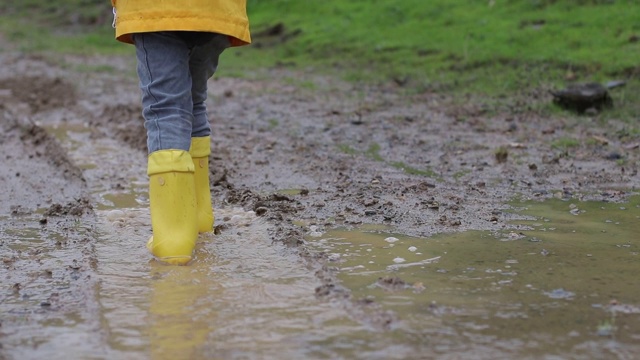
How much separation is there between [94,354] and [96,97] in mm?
7474

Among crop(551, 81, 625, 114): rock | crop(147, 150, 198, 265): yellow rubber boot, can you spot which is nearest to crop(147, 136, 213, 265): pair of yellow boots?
crop(147, 150, 198, 265): yellow rubber boot

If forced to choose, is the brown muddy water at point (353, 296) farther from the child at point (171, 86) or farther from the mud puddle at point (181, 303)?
the child at point (171, 86)

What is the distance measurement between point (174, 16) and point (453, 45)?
8.40 m

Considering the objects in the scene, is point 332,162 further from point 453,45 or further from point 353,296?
point 453,45

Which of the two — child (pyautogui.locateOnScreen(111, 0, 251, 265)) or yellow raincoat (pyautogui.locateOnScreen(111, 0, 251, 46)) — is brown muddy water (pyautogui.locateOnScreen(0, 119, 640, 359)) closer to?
child (pyautogui.locateOnScreen(111, 0, 251, 265))

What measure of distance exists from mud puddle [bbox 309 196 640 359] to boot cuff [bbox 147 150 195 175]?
56cm

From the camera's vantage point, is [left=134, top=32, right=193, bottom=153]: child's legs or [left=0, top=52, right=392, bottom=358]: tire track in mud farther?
[left=134, top=32, right=193, bottom=153]: child's legs

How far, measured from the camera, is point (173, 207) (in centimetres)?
331

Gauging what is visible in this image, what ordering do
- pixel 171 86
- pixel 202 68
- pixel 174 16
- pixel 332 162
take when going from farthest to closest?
1. pixel 332 162
2. pixel 202 68
3. pixel 171 86
4. pixel 174 16

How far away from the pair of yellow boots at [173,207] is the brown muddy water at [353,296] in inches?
2.4

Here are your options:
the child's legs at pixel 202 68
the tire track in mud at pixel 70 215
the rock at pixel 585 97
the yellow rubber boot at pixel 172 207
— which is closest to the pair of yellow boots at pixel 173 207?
the yellow rubber boot at pixel 172 207

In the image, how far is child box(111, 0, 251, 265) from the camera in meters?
3.28

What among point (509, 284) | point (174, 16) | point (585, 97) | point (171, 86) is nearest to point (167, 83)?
point (171, 86)

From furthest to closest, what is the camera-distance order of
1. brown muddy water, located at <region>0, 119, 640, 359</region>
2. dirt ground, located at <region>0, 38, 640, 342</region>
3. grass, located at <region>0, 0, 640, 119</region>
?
grass, located at <region>0, 0, 640, 119</region>, dirt ground, located at <region>0, 38, 640, 342</region>, brown muddy water, located at <region>0, 119, 640, 359</region>
